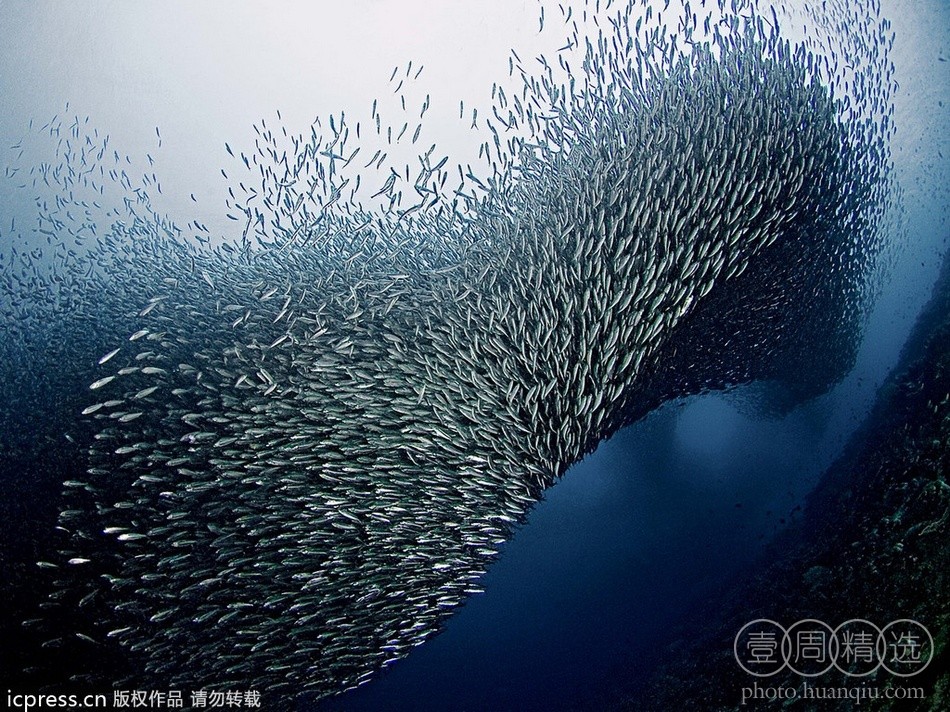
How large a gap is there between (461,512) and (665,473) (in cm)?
3350

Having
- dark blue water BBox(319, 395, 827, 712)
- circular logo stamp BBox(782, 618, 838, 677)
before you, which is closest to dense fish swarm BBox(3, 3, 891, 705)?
circular logo stamp BBox(782, 618, 838, 677)

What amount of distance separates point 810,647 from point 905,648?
173 centimetres

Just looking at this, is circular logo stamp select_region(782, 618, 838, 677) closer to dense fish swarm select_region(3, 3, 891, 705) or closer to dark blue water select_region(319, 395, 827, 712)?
dense fish swarm select_region(3, 3, 891, 705)

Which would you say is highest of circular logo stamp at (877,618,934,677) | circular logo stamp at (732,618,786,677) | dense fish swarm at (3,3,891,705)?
dense fish swarm at (3,3,891,705)

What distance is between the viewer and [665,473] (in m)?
35.3

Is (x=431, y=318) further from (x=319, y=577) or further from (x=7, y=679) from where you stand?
(x=7, y=679)

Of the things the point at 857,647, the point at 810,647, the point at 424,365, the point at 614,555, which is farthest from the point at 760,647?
the point at 614,555

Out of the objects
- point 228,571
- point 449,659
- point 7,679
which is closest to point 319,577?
point 228,571

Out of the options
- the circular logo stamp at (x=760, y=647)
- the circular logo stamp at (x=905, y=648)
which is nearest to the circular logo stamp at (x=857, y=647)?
the circular logo stamp at (x=905, y=648)

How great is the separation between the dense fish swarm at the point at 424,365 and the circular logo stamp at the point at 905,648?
3.28 metres

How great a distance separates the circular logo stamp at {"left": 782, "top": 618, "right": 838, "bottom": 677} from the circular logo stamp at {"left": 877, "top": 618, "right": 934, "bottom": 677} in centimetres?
72

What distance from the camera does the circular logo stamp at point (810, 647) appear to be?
4715 millimetres

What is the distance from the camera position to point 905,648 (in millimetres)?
3742

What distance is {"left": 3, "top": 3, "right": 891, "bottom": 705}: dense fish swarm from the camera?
518cm
